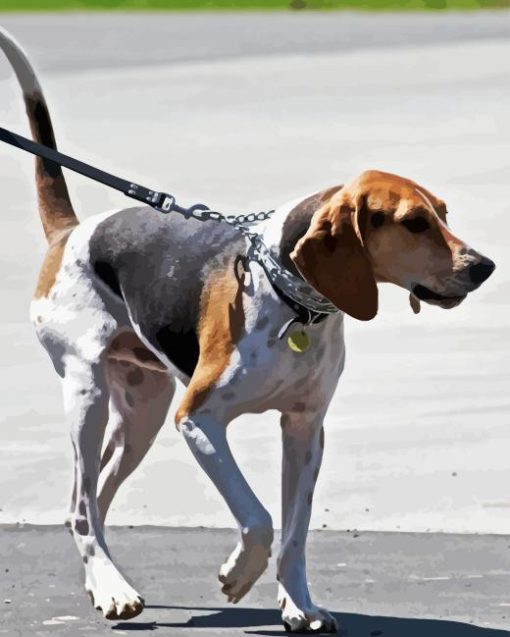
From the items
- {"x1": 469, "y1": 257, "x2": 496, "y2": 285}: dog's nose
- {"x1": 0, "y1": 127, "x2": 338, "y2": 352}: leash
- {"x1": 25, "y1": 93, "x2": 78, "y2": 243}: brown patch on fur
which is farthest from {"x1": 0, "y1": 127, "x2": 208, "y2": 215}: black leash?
{"x1": 469, "y1": 257, "x2": 496, "y2": 285}: dog's nose

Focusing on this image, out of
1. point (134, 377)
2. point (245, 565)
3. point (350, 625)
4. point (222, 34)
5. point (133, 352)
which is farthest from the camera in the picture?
point (222, 34)

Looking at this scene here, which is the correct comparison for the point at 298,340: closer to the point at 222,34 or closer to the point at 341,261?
the point at 341,261

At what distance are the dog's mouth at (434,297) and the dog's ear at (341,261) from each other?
5.0 inches

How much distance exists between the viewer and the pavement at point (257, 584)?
7371 millimetres

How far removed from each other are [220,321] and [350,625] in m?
1.06

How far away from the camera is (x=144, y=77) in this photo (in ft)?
84.8

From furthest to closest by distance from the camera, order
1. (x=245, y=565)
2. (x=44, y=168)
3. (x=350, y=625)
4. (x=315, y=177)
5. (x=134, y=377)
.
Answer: (x=315, y=177) → (x=44, y=168) → (x=134, y=377) → (x=350, y=625) → (x=245, y=565)

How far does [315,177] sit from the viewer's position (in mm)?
18375

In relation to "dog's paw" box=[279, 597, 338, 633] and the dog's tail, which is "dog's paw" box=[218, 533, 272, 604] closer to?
"dog's paw" box=[279, 597, 338, 633]

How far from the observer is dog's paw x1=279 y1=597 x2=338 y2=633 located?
7.24 metres

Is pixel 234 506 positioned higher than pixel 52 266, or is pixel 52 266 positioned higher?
pixel 52 266

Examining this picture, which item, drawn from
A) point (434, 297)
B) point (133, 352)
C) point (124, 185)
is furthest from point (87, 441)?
point (434, 297)

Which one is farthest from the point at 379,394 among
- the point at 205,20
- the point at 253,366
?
the point at 205,20

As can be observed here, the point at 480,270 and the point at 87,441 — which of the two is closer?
the point at 480,270
